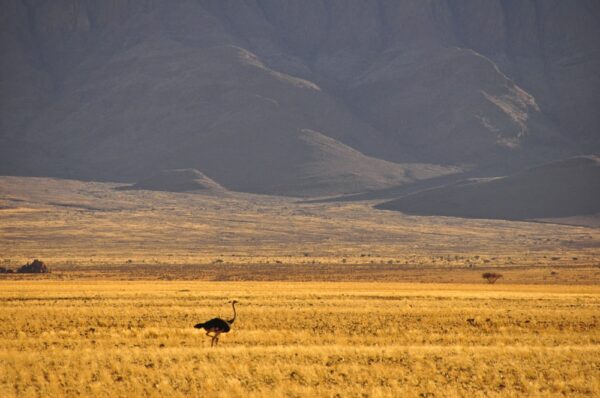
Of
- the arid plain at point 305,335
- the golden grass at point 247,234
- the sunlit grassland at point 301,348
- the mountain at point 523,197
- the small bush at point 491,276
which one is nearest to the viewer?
the sunlit grassland at point 301,348

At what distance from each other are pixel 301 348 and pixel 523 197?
160 m

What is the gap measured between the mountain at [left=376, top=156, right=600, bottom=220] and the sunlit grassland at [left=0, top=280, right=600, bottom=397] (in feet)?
445

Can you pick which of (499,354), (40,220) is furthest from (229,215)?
(499,354)

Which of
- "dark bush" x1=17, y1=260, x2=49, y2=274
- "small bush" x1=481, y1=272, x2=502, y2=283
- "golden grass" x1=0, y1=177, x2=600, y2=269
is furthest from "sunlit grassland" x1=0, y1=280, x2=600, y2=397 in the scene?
"golden grass" x1=0, y1=177, x2=600, y2=269

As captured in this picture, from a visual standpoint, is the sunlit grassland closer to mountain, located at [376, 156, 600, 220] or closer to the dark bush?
the dark bush

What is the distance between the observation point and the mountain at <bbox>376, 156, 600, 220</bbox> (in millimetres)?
174250

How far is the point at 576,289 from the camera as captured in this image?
57062mm

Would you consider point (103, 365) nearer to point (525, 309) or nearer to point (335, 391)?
point (335, 391)

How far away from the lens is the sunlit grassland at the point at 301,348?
20906mm

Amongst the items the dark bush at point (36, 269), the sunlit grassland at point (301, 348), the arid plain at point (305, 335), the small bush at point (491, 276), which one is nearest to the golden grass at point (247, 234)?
the arid plain at point (305, 335)

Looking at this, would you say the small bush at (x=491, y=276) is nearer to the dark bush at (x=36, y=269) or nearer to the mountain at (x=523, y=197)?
the dark bush at (x=36, y=269)

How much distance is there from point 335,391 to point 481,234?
420ft

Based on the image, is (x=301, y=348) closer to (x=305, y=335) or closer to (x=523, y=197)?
(x=305, y=335)

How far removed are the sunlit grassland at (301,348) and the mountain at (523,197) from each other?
445 feet
